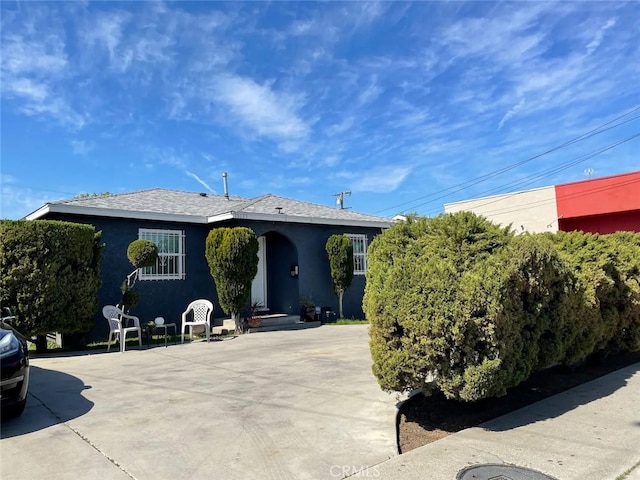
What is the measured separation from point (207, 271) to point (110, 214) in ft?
10.5

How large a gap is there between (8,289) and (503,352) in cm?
868

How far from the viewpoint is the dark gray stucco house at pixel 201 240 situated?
11156 millimetres

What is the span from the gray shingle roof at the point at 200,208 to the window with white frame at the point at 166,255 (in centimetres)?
57

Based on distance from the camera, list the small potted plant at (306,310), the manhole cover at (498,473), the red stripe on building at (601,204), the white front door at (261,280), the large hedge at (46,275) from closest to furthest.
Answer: the manhole cover at (498,473) → the large hedge at (46,275) → the small potted plant at (306,310) → the white front door at (261,280) → the red stripe on building at (601,204)

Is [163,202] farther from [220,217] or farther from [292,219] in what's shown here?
[292,219]

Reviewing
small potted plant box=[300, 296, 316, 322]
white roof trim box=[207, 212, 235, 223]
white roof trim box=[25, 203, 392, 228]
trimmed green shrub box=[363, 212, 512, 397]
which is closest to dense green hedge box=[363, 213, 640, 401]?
trimmed green shrub box=[363, 212, 512, 397]

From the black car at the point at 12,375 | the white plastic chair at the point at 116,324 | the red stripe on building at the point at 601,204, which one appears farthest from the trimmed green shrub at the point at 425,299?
the red stripe on building at the point at 601,204

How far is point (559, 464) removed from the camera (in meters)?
3.25

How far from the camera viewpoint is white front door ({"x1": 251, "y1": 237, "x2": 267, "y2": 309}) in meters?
14.4

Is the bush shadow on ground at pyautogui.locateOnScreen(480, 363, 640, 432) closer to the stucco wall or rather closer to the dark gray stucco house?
the dark gray stucco house

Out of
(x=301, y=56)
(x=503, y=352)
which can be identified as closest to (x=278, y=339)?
(x=503, y=352)

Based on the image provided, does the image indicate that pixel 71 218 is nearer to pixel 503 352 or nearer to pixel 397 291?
pixel 397 291

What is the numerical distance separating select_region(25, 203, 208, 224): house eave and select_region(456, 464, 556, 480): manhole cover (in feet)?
34.1

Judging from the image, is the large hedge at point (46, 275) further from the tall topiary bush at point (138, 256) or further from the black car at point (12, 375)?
the black car at point (12, 375)
